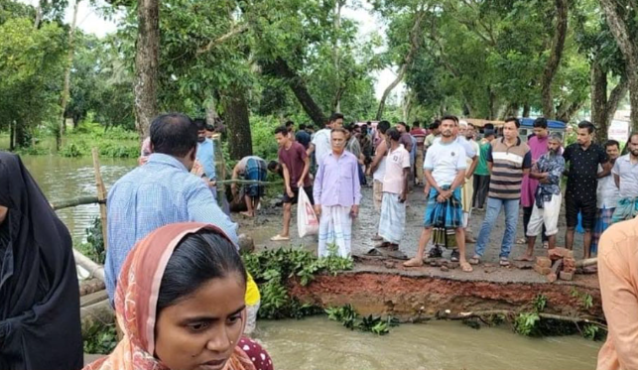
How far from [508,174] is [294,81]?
31.7 ft

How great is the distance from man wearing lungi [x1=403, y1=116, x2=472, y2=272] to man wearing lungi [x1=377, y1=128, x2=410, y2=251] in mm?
745

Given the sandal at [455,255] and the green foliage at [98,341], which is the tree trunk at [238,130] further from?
the green foliage at [98,341]

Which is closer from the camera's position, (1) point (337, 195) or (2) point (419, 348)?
(2) point (419, 348)

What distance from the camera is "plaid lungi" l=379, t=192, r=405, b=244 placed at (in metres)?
7.48

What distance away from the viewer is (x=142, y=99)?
7.24 m

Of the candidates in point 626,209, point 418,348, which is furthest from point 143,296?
point 626,209

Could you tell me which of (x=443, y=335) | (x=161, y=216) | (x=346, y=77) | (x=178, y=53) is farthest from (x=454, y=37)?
(x=161, y=216)

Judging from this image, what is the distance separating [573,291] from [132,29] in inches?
257

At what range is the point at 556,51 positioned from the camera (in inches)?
550

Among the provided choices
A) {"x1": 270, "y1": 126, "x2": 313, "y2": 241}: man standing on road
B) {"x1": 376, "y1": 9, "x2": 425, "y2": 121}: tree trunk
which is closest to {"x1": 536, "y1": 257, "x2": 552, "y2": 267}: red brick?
{"x1": 270, "y1": 126, "x2": 313, "y2": 241}: man standing on road

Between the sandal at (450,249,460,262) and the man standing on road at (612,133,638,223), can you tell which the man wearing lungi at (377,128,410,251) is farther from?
the man standing on road at (612,133,638,223)

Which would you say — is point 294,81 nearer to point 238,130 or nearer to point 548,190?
point 238,130

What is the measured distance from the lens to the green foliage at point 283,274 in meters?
6.60

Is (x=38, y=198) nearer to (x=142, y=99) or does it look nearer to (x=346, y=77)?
(x=142, y=99)
